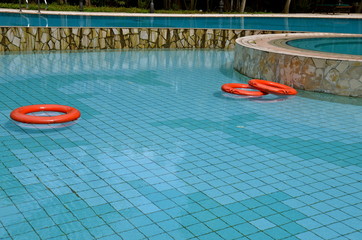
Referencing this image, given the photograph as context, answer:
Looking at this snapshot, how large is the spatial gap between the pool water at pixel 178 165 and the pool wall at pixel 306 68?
28 cm

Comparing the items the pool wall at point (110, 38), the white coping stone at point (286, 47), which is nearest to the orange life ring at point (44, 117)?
the white coping stone at point (286, 47)

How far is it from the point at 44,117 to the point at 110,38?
764 centimetres

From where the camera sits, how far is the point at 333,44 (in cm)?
1339

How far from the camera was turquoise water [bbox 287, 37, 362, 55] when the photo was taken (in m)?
12.5

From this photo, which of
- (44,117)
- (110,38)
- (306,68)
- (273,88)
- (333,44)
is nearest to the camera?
(44,117)

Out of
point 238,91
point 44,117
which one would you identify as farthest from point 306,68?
point 44,117

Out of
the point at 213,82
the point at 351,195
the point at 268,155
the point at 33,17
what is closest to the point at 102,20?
the point at 33,17

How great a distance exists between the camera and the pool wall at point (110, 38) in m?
12.6

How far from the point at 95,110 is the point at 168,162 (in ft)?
8.00

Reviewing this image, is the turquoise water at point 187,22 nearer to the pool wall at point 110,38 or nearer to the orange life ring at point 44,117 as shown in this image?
the pool wall at point 110,38

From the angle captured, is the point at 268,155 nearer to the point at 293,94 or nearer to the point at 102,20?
the point at 293,94

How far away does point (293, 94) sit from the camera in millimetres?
8430

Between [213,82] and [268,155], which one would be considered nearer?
[268,155]

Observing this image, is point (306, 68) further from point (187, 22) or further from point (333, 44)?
point (187, 22)
